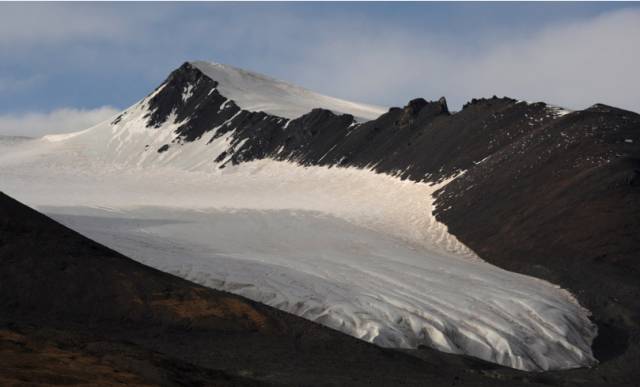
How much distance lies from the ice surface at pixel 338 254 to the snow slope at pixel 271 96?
75.0 feet

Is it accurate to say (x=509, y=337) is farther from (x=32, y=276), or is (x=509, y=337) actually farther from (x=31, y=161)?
(x=31, y=161)

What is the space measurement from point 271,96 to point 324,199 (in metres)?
53.4

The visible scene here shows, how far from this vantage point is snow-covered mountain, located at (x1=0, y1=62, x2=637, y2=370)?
31.6m

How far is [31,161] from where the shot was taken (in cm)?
9594

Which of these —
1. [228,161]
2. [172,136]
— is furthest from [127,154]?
[228,161]

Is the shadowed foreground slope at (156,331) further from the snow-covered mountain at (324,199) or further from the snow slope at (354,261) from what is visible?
the snow-covered mountain at (324,199)

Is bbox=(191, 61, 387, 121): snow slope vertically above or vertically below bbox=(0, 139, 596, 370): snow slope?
above

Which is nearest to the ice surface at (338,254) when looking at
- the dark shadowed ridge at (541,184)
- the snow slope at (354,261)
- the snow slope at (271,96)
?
the snow slope at (354,261)

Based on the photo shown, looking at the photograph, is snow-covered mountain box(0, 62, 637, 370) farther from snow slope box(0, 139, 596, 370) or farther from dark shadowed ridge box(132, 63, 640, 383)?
dark shadowed ridge box(132, 63, 640, 383)

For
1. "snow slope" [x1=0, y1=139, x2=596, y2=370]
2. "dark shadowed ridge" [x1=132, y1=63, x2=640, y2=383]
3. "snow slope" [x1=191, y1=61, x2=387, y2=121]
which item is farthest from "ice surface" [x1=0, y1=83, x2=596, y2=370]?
"snow slope" [x1=191, y1=61, x2=387, y2=121]

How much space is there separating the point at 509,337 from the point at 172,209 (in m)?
31.9

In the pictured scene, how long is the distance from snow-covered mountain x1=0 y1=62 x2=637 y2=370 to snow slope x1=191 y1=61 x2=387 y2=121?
0.57 metres

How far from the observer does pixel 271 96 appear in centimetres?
11656

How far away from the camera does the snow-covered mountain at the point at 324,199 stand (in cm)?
3159
